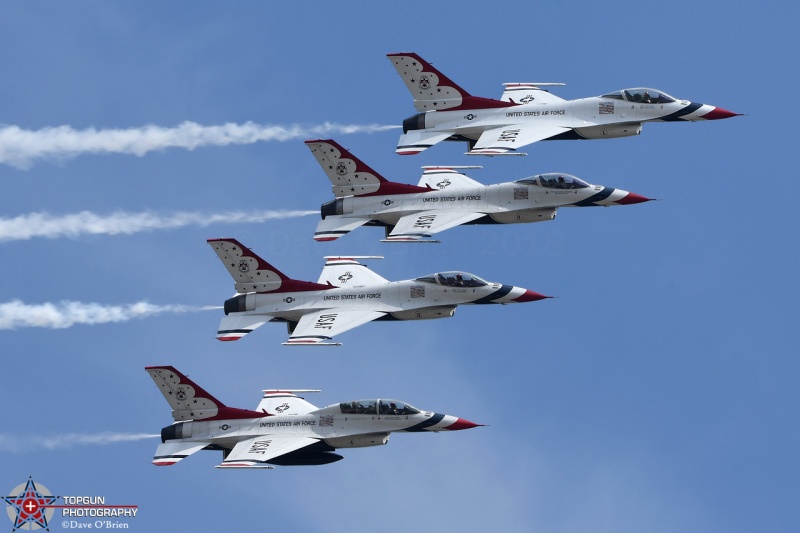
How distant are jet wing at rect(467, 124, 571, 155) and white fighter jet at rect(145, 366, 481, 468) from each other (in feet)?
50.1

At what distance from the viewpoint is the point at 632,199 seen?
410 feet

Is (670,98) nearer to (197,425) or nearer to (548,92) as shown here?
(548,92)

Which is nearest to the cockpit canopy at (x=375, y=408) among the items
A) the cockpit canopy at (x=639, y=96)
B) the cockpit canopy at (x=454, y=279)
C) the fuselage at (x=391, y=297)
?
the fuselage at (x=391, y=297)

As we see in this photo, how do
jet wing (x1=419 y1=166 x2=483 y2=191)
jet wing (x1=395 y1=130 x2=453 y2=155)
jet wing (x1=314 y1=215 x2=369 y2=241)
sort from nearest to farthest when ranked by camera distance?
1. jet wing (x1=314 y1=215 x2=369 y2=241)
2. jet wing (x1=419 y1=166 x2=483 y2=191)
3. jet wing (x1=395 y1=130 x2=453 y2=155)

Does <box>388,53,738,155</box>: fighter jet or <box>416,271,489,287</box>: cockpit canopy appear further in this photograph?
<box>388,53,738,155</box>: fighter jet

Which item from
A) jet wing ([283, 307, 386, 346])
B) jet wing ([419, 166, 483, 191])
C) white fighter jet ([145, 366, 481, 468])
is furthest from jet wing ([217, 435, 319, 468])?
jet wing ([419, 166, 483, 191])

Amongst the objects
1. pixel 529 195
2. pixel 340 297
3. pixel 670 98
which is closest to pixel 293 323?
pixel 340 297

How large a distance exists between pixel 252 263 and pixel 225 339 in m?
3.91

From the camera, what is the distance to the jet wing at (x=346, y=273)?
4899 inches

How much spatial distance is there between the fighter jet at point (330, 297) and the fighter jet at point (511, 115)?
7.69 metres

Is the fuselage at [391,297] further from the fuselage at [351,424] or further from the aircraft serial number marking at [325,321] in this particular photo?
the fuselage at [351,424]

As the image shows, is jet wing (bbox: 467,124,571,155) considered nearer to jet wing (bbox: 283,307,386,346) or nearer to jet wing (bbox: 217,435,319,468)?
jet wing (bbox: 283,307,386,346)

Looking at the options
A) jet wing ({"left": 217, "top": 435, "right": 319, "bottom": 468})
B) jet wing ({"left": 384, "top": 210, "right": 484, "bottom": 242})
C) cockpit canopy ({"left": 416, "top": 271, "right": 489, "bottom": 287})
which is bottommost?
jet wing ({"left": 217, "top": 435, "right": 319, "bottom": 468})

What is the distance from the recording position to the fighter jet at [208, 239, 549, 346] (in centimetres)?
12131
